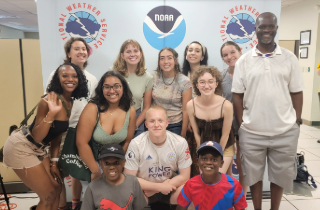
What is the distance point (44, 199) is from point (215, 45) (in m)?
2.31

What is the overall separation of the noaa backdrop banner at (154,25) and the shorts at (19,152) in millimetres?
1011

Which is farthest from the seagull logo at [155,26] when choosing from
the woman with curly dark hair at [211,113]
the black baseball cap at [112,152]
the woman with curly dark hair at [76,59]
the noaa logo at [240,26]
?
the black baseball cap at [112,152]

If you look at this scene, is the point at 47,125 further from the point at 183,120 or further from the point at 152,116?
the point at 183,120

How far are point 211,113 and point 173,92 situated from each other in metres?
0.52

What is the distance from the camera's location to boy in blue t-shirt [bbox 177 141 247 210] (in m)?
1.69

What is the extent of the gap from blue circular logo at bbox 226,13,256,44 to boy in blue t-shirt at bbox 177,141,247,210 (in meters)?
1.64

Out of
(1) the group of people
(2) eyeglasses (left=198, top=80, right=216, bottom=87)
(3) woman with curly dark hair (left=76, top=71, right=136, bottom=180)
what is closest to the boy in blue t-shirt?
(1) the group of people

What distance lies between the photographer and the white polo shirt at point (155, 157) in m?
2.05

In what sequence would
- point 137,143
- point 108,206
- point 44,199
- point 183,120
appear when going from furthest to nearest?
1. point 183,120
2. point 137,143
3. point 44,199
4. point 108,206

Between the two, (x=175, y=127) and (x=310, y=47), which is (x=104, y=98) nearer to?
(x=175, y=127)

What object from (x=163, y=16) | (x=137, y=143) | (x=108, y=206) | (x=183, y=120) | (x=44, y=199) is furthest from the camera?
(x=163, y=16)

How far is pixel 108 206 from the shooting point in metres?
1.71

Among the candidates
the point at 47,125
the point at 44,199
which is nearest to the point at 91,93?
the point at 47,125

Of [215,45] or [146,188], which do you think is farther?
[215,45]
